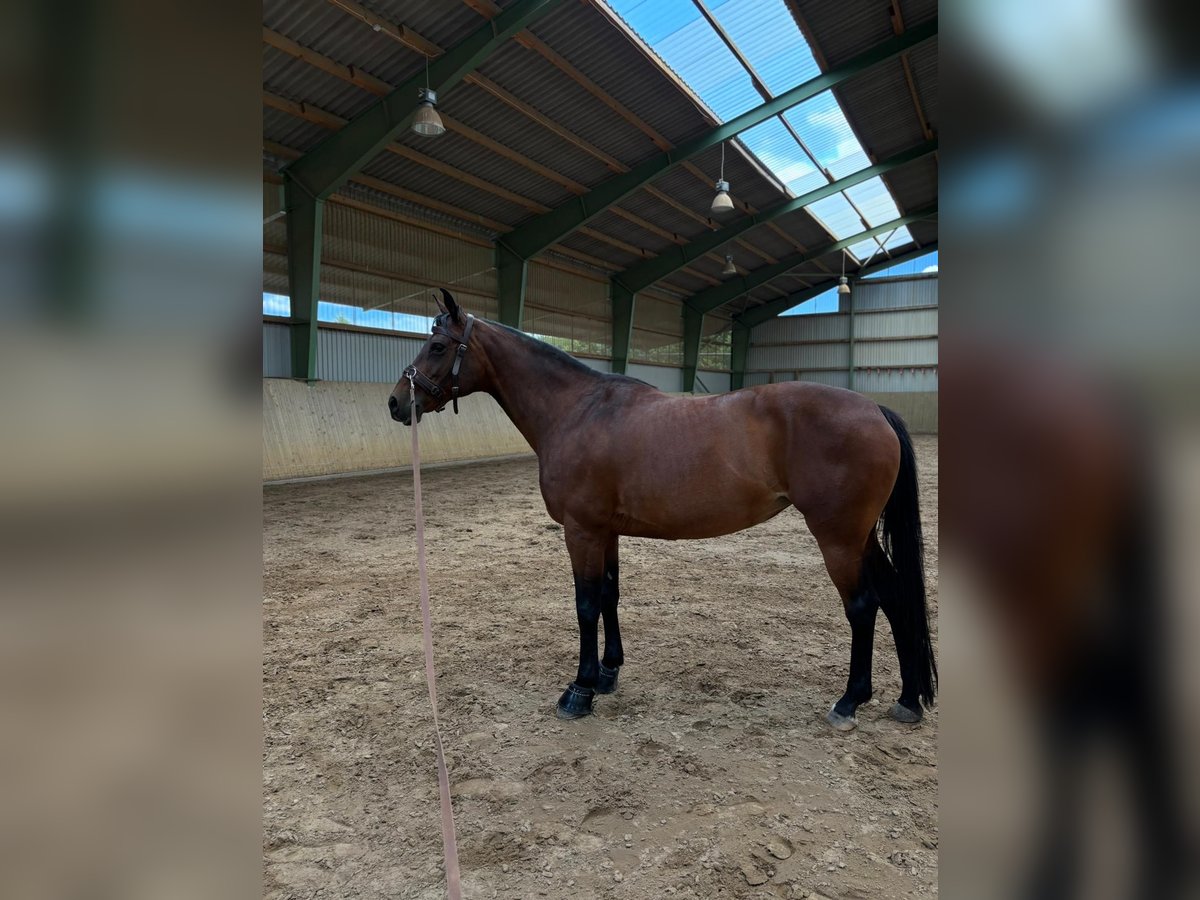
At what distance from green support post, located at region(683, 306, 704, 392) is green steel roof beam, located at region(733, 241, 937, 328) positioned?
408 centimetres

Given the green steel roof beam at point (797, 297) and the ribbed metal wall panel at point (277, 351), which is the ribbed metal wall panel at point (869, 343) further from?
the ribbed metal wall panel at point (277, 351)

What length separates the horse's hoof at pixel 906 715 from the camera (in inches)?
93.4

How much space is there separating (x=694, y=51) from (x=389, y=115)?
4879 millimetres

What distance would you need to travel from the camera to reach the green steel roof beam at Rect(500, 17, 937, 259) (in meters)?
9.97

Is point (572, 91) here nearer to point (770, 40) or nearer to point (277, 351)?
point (770, 40)

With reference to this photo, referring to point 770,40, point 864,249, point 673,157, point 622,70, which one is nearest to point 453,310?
point 622,70

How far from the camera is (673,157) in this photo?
473 inches

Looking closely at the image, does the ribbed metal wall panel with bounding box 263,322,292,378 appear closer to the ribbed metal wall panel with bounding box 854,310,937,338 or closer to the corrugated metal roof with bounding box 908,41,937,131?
the corrugated metal roof with bounding box 908,41,937,131

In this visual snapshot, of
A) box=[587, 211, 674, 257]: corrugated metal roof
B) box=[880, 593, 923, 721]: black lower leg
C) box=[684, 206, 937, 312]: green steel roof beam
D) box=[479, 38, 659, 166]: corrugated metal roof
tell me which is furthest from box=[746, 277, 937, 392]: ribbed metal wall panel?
box=[880, 593, 923, 721]: black lower leg

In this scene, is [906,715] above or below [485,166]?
below

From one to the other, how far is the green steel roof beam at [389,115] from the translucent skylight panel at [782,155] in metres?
5.62

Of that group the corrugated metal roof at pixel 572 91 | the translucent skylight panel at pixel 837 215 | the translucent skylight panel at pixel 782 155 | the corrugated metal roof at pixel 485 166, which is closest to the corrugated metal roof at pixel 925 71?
the corrugated metal roof at pixel 572 91

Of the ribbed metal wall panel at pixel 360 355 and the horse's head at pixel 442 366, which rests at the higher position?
the ribbed metal wall panel at pixel 360 355
